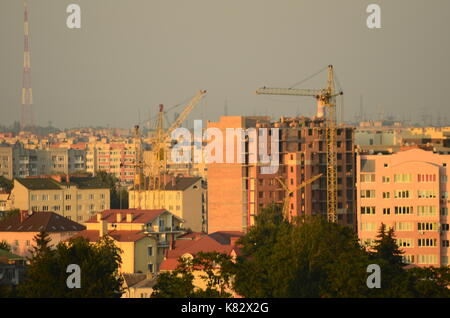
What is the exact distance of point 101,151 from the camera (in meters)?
189

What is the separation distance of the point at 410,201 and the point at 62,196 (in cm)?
4375

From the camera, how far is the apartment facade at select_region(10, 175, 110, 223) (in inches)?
4284

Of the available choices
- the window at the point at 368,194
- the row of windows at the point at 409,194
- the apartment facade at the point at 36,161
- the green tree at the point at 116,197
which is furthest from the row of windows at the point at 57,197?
the apartment facade at the point at 36,161

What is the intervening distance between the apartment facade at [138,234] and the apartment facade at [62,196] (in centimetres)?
2971

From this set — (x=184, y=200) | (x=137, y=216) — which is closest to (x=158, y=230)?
(x=137, y=216)

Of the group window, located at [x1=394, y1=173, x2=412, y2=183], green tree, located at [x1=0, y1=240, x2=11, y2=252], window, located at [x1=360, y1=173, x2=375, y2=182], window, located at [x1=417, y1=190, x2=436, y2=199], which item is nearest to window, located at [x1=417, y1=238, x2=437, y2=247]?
window, located at [x1=417, y1=190, x2=436, y2=199]

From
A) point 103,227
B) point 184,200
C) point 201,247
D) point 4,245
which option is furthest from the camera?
point 184,200

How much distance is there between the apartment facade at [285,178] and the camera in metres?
90.7

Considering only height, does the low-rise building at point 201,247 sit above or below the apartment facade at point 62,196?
below

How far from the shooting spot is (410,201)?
2805 inches

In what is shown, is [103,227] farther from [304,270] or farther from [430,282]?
[430,282]

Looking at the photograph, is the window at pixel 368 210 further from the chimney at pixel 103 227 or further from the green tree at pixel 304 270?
the chimney at pixel 103 227

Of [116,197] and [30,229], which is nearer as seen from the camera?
[30,229]

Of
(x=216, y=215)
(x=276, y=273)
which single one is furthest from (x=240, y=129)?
(x=276, y=273)
